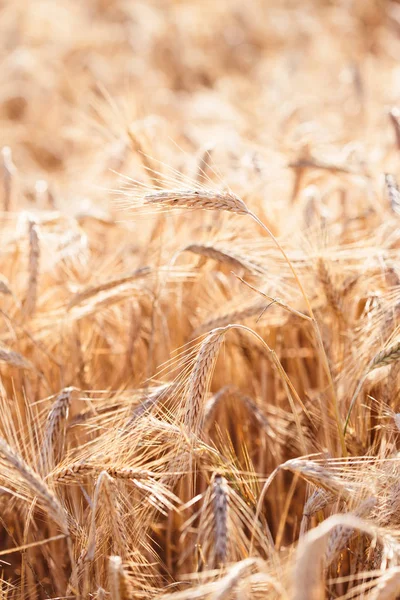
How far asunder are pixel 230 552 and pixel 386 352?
459mm

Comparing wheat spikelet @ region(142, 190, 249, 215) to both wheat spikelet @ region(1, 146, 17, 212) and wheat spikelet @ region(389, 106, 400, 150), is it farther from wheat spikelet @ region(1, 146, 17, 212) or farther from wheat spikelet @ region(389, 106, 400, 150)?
wheat spikelet @ region(1, 146, 17, 212)

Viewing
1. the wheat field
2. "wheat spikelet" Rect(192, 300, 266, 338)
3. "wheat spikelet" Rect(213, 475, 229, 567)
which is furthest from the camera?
"wheat spikelet" Rect(192, 300, 266, 338)

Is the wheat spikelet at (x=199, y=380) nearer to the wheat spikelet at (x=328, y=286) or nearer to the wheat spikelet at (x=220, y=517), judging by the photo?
the wheat spikelet at (x=220, y=517)

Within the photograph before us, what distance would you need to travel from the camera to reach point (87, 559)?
1134mm

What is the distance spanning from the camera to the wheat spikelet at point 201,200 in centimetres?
123

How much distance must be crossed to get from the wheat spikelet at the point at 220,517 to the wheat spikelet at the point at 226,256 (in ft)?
1.86

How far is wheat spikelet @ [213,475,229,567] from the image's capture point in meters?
0.97

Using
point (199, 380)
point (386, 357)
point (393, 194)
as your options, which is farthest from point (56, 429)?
point (393, 194)

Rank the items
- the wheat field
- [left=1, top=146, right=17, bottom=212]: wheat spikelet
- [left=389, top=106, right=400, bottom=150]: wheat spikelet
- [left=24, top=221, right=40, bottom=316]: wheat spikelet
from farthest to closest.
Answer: [left=1, top=146, right=17, bottom=212]: wheat spikelet → [left=389, top=106, right=400, bottom=150]: wheat spikelet → [left=24, top=221, right=40, bottom=316]: wheat spikelet → the wheat field

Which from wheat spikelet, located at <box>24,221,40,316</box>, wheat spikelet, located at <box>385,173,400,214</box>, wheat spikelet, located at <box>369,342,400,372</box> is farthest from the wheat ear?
wheat spikelet, located at <box>24,221,40,316</box>

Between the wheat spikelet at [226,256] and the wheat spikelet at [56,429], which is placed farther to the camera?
the wheat spikelet at [226,256]

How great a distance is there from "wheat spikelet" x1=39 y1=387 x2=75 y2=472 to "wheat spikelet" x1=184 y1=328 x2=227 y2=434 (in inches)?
12.0

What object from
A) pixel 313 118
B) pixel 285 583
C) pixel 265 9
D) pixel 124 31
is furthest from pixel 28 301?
pixel 265 9

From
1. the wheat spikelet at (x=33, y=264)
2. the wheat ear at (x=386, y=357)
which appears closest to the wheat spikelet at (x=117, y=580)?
the wheat ear at (x=386, y=357)
